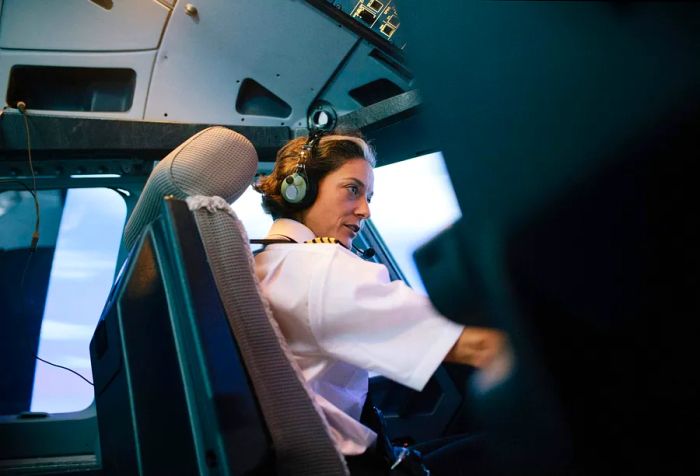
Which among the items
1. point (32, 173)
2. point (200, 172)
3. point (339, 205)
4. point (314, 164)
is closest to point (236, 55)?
point (32, 173)

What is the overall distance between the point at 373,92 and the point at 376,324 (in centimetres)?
187

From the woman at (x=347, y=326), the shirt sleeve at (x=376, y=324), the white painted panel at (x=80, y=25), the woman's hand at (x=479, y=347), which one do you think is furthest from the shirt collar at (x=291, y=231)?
the white painted panel at (x=80, y=25)

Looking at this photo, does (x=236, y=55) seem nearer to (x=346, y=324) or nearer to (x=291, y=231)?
(x=291, y=231)

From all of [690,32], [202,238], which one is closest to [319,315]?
[202,238]

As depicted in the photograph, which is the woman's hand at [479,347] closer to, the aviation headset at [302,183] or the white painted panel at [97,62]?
the aviation headset at [302,183]

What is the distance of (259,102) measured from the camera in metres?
2.55

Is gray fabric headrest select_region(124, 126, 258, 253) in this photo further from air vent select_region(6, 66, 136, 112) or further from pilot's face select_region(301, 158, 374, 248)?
air vent select_region(6, 66, 136, 112)

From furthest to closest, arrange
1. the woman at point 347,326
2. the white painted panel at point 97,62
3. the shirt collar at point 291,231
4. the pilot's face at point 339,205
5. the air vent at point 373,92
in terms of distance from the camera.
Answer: the air vent at point 373,92, the white painted panel at point 97,62, the pilot's face at point 339,205, the shirt collar at point 291,231, the woman at point 347,326

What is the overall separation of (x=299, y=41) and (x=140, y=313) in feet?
6.08

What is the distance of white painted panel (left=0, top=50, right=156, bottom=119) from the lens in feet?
7.34

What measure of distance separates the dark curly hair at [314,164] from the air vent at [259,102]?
997mm

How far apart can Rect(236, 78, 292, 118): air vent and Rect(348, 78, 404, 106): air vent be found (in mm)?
392

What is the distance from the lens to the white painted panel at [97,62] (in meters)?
2.24

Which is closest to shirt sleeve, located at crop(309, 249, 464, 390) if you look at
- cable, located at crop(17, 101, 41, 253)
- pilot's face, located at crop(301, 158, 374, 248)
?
pilot's face, located at crop(301, 158, 374, 248)
